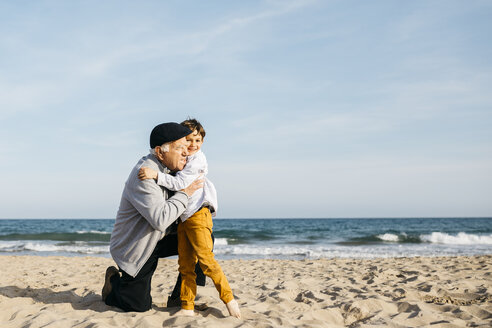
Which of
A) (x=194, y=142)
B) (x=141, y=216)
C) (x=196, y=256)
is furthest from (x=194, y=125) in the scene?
(x=196, y=256)

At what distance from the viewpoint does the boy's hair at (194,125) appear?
384cm

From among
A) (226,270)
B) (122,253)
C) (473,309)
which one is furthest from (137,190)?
(226,270)

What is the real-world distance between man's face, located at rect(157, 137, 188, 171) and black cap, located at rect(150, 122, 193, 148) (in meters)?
0.05

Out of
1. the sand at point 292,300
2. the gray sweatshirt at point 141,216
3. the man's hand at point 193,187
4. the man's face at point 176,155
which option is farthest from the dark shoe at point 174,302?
the man's face at point 176,155

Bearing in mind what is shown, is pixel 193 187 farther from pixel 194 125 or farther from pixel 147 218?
pixel 194 125

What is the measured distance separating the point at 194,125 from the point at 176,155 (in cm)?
55

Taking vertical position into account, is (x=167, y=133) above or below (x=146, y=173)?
above

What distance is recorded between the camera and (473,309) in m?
3.75

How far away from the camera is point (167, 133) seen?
3309mm

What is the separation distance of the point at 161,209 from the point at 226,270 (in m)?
4.72

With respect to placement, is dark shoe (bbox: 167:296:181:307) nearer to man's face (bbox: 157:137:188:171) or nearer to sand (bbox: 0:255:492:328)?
sand (bbox: 0:255:492:328)

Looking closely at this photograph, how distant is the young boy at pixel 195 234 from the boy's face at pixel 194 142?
4.1 inches

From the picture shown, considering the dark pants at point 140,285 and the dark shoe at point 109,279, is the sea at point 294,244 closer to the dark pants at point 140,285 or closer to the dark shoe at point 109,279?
the dark shoe at point 109,279

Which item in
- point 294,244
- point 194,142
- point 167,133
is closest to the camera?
point 167,133
